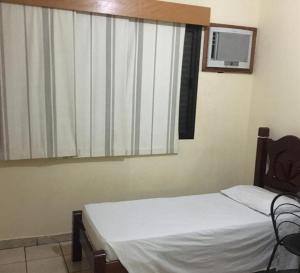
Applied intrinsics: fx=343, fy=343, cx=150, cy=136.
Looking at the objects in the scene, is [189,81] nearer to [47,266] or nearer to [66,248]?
[66,248]

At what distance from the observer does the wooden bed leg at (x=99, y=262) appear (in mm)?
1965

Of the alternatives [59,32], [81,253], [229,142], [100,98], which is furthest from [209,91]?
[81,253]

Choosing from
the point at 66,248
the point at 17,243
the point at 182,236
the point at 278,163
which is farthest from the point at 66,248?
the point at 278,163

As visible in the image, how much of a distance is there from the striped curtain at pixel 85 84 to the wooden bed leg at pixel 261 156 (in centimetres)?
74

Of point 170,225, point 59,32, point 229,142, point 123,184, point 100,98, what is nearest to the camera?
point 170,225

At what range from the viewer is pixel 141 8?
275 cm

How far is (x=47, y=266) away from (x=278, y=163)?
2017 millimetres

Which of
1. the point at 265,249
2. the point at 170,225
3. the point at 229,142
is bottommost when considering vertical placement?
the point at 265,249

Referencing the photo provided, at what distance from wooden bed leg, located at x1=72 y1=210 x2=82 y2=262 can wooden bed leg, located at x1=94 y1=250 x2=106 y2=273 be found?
61cm

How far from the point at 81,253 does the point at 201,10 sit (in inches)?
87.7

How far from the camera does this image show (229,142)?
3.38 m

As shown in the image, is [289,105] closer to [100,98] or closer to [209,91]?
[209,91]

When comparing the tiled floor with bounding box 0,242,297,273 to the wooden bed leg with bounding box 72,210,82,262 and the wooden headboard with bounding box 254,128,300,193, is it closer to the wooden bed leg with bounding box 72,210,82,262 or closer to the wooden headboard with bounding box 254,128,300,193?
the wooden bed leg with bounding box 72,210,82,262

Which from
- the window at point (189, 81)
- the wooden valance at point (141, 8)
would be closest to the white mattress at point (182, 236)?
the window at point (189, 81)
